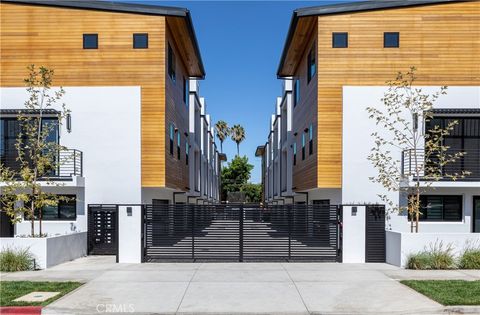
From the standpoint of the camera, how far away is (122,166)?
57.6 ft

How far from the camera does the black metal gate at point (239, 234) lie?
48.5 feet

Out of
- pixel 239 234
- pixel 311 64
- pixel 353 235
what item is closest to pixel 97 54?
pixel 311 64

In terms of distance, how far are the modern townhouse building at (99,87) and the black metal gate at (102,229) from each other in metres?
0.38

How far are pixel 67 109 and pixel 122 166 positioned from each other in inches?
134

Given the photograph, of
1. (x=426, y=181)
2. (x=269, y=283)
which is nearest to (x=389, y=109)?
(x=426, y=181)

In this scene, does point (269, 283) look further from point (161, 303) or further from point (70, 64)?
point (70, 64)

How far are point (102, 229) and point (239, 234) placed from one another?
6.28 meters

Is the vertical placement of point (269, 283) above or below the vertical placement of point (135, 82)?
below

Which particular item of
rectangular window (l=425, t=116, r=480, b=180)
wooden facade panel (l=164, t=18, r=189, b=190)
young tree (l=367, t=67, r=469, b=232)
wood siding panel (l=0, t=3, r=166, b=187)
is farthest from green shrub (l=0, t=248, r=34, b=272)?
rectangular window (l=425, t=116, r=480, b=180)

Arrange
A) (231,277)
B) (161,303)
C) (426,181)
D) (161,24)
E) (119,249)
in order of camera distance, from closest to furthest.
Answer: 1. (161,303)
2. (231,277)
3. (119,249)
4. (426,181)
5. (161,24)

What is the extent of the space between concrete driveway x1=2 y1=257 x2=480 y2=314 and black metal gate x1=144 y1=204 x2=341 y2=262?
28.7 inches

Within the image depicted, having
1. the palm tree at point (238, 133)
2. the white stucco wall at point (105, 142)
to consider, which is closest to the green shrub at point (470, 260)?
the white stucco wall at point (105, 142)

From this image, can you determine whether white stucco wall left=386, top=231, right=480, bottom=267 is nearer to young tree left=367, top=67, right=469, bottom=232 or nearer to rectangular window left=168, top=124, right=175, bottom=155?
young tree left=367, top=67, right=469, bottom=232

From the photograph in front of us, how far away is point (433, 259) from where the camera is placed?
13148 millimetres
